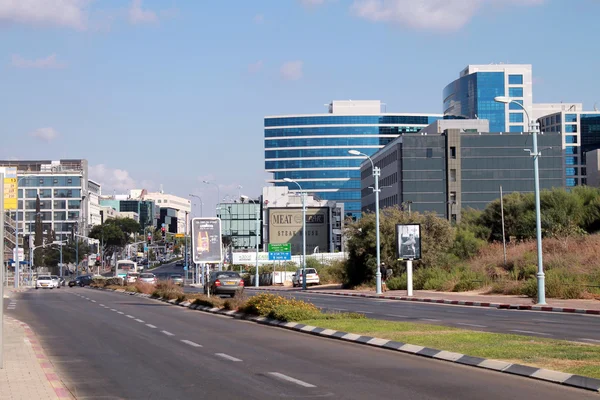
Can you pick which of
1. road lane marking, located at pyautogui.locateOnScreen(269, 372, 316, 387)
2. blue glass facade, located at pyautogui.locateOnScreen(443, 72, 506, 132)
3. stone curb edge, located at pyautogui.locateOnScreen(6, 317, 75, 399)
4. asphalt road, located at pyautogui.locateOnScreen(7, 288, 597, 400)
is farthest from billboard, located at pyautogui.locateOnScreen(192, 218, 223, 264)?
blue glass facade, located at pyautogui.locateOnScreen(443, 72, 506, 132)

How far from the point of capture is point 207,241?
126 feet

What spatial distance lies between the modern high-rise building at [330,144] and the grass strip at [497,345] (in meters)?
150

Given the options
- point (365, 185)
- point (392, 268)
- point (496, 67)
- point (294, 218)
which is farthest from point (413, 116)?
point (392, 268)

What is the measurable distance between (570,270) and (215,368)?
30140 mm

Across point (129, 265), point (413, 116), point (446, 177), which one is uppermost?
point (413, 116)

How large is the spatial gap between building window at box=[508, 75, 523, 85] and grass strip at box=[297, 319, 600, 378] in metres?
168

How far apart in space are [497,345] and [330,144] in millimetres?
158672

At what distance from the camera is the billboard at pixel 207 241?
126 feet

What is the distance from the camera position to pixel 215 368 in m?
13.6

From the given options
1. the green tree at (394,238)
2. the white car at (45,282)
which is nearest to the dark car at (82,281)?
the white car at (45,282)

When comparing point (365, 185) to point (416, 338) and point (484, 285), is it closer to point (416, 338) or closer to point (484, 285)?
point (484, 285)

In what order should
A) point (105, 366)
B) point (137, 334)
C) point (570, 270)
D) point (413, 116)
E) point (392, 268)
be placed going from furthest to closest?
point (413, 116)
point (392, 268)
point (570, 270)
point (137, 334)
point (105, 366)

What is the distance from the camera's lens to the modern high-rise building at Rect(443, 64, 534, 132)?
180 metres

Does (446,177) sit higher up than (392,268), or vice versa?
(446,177)
